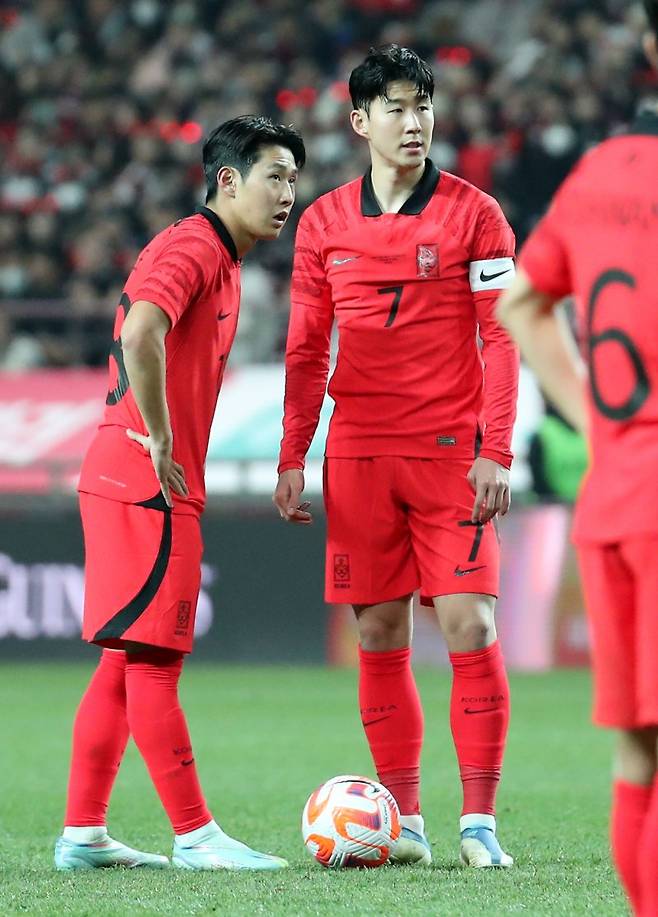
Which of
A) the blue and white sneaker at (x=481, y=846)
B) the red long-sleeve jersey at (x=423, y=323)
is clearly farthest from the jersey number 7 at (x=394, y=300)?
the blue and white sneaker at (x=481, y=846)

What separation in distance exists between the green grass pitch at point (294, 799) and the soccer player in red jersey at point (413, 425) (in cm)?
44

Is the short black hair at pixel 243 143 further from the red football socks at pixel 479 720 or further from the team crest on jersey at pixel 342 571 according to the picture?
the red football socks at pixel 479 720

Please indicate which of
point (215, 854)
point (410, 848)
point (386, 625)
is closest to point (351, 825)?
point (410, 848)

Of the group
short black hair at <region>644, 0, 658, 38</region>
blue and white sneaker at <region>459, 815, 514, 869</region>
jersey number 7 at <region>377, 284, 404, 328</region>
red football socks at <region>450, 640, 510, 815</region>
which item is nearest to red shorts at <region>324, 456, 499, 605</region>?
red football socks at <region>450, 640, 510, 815</region>

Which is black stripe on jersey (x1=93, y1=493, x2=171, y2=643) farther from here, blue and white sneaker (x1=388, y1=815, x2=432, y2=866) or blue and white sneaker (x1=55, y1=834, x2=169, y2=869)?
blue and white sneaker (x1=388, y1=815, x2=432, y2=866)

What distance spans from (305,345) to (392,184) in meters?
0.56

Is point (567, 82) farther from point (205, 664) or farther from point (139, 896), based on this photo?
point (139, 896)

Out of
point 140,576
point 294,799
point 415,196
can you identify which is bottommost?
point 294,799

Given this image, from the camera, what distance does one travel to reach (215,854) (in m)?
4.56

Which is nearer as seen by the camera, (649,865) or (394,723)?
(649,865)

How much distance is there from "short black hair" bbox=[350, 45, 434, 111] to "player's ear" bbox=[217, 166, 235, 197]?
1.48 feet

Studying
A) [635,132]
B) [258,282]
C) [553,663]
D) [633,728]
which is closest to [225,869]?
[633,728]

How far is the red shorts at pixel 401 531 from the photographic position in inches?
187

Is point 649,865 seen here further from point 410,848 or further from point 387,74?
point 387,74
